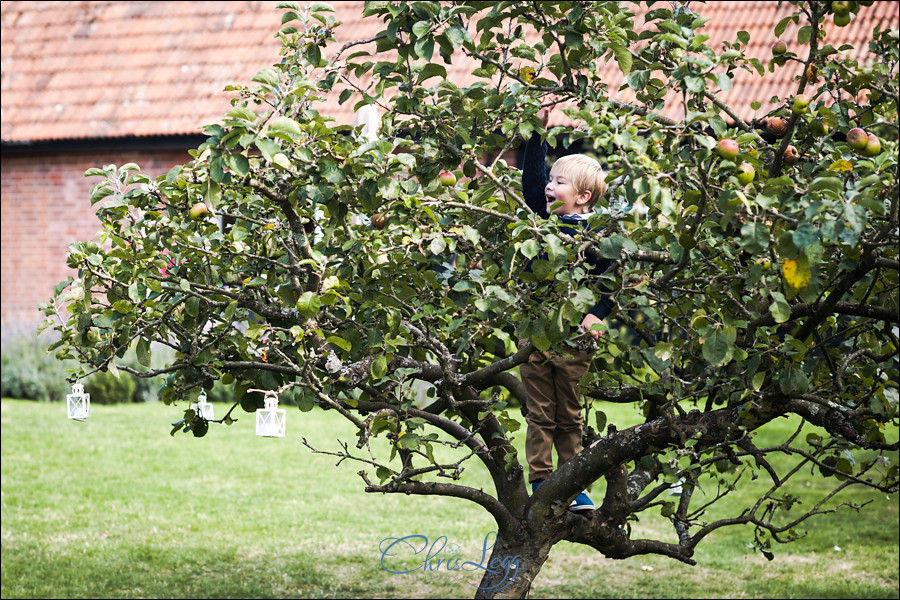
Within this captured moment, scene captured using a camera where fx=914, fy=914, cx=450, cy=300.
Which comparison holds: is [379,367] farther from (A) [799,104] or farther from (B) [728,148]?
(A) [799,104]

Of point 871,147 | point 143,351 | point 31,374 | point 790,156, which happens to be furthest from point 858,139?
point 31,374

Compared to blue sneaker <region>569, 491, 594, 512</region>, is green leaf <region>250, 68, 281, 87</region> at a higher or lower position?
higher

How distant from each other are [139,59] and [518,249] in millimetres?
13478

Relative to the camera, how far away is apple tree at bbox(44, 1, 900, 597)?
2.23 meters

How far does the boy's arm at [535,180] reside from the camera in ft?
11.4

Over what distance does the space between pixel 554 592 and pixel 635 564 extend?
42.6 inches

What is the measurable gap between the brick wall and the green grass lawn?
172 inches

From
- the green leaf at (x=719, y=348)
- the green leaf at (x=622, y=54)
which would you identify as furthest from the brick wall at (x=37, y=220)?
the green leaf at (x=719, y=348)

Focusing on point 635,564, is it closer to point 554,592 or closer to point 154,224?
point 554,592

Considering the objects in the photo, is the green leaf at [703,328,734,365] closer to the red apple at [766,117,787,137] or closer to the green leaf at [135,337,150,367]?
the red apple at [766,117,787,137]

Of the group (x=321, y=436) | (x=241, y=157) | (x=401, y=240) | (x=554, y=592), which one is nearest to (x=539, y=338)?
(x=401, y=240)

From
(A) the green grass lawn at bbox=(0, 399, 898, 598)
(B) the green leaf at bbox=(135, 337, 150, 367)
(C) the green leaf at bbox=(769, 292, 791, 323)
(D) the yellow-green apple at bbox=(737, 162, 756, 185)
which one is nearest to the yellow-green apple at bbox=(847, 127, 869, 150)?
(D) the yellow-green apple at bbox=(737, 162, 756, 185)

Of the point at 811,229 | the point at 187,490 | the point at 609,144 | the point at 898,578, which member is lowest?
the point at 898,578

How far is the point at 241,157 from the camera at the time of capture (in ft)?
7.30
